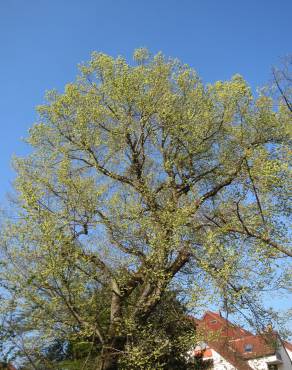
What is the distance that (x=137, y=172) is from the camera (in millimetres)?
18328

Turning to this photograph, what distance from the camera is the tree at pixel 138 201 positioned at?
14.9 m

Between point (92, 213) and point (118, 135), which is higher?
point (118, 135)

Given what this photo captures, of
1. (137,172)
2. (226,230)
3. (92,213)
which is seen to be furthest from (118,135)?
(226,230)

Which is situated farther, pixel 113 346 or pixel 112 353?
pixel 113 346

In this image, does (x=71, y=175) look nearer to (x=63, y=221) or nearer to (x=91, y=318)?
(x=63, y=221)

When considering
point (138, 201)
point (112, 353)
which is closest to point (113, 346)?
point (112, 353)

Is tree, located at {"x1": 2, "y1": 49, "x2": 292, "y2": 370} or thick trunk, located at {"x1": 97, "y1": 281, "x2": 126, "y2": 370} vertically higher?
tree, located at {"x1": 2, "y1": 49, "x2": 292, "y2": 370}

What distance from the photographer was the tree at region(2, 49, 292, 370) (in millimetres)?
14945

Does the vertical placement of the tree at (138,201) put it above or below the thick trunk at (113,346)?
above

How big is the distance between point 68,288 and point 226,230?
5.60 metres

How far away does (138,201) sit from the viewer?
17812 millimetres

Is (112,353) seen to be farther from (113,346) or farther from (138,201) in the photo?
(138,201)

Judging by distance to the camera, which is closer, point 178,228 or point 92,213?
point 178,228

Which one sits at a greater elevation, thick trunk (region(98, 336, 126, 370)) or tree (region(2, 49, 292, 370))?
tree (region(2, 49, 292, 370))
